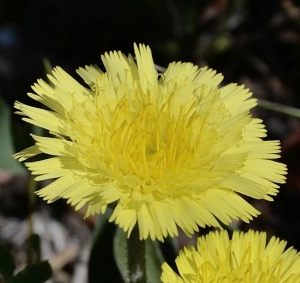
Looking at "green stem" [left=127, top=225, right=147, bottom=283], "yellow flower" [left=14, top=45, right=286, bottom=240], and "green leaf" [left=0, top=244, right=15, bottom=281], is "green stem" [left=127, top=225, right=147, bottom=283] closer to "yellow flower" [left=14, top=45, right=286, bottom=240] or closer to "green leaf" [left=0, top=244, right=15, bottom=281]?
"yellow flower" [left=14, top=45, right=286, bottom=240]

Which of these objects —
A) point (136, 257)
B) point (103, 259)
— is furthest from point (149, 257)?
point (136, 257)

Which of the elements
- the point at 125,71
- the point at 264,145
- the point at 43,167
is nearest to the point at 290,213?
the point at 264,145

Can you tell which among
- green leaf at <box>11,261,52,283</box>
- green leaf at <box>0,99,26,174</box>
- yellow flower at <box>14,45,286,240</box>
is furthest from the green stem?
green leaf at <box>0,99,26,174</box>

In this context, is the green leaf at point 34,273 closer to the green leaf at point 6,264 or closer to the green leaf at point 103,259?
the green leaf at point 6,264

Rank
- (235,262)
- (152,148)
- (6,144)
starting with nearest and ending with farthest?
(235,262), (152,148), (6,144)

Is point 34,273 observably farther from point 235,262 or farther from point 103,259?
point 235,262
